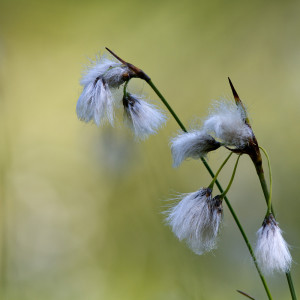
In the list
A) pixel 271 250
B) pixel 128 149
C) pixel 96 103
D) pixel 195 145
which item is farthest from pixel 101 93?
pixel 128 149

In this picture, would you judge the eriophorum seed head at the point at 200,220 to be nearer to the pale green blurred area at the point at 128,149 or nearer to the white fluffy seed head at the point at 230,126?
the white fluffy seed head at the point at 230,126

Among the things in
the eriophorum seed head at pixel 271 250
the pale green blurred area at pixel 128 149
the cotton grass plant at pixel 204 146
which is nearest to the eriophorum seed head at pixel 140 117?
the cotton grass plant at pixel 204 146

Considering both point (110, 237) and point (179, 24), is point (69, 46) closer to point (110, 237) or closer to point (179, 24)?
point (179, 24)

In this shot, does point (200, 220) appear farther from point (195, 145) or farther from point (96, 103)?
point (96, 103)

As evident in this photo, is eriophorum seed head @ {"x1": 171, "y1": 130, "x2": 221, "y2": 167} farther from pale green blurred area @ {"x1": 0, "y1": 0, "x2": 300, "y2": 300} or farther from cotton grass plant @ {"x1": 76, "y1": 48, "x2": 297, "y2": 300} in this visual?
pale green blurred area @ {"x1": 0, "y1": 0, "x2": 300, "y2": 300}

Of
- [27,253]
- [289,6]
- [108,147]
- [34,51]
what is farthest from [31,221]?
[289,6]

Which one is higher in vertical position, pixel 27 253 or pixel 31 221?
pixel 31 221

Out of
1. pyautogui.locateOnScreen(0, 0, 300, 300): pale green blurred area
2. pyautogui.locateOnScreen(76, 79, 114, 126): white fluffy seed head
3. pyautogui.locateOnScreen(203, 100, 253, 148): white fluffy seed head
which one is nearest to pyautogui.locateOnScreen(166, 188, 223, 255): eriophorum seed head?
pyautogui.locateOnScreen(203, 100, 253, 148): white fluffy seed head
